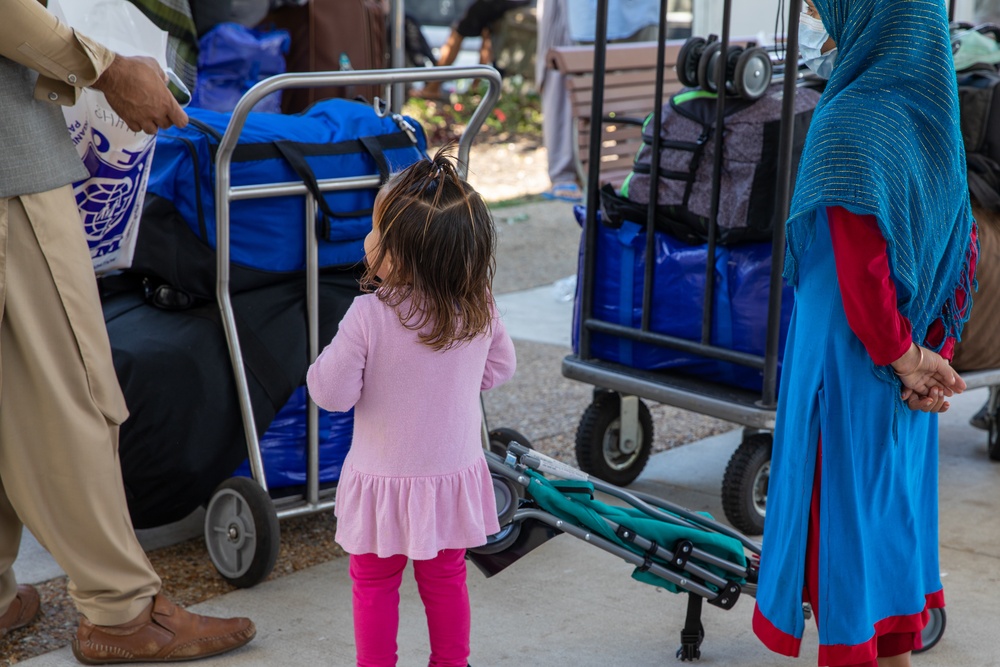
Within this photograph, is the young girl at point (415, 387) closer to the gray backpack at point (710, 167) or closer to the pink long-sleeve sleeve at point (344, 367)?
the pink long-sleeve sleeve at point (344, 367)

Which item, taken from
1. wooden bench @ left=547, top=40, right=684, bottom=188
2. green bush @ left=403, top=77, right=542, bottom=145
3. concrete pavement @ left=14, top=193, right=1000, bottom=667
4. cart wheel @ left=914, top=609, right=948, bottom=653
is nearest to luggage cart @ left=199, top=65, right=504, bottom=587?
concrete pavement @ left=14, top=193, right=1000, bottom=667

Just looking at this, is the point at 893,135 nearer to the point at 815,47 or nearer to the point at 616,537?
the point at 815,47

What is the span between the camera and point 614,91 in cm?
621

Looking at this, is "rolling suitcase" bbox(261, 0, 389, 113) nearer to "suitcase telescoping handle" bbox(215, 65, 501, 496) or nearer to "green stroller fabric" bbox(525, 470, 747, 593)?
"suitcase telescoping handle" bbox(215, 65, 501, 496)

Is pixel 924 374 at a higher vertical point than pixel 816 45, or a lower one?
lower

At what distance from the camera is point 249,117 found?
3393mm

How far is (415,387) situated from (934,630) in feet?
4.85

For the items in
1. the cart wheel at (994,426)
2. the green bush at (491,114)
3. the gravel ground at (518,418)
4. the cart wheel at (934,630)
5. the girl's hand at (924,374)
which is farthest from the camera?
the green bush at (491,114)

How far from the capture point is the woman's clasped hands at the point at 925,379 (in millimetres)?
2305

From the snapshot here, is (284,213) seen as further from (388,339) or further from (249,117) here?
(388,339)

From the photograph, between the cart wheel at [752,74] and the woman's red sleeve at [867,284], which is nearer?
the woman's red sleeve at [867,284]

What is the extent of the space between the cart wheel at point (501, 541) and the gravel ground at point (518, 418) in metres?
0.88

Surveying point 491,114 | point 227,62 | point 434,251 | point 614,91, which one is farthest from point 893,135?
point 491,114

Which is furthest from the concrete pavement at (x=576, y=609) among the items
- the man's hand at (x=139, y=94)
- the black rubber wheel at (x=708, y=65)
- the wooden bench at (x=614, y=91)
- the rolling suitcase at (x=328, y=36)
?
the rolling suitcase at (x=328, y=36)
